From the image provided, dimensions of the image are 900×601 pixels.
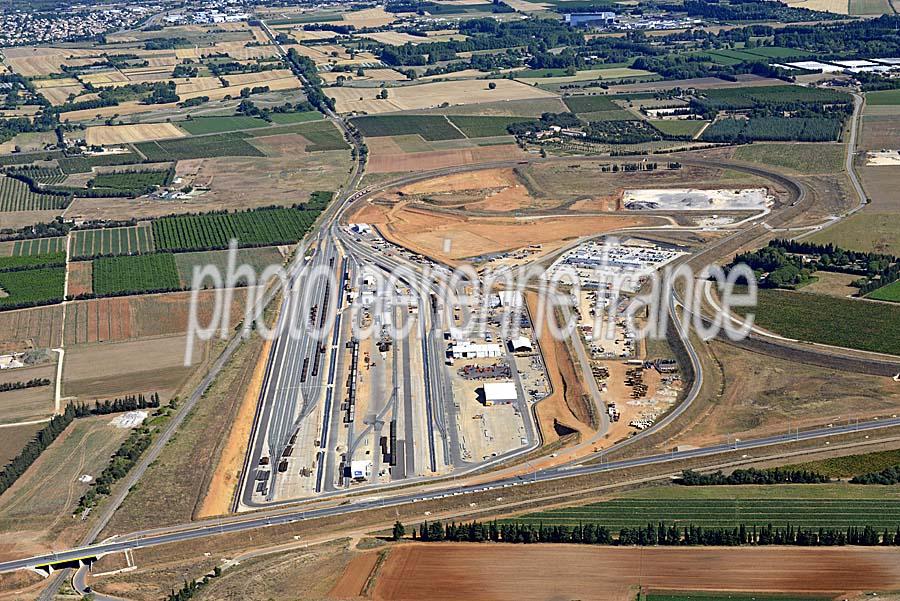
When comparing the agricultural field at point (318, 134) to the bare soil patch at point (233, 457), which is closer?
the bare soil patch at point (233, 457)

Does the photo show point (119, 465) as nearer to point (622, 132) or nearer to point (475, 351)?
point (475, 351)

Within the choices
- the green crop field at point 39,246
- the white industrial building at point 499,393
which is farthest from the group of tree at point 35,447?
the green crop field at point 39,246

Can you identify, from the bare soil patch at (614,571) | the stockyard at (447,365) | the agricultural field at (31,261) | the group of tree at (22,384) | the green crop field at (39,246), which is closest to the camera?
the bare soil patch at (614,571)

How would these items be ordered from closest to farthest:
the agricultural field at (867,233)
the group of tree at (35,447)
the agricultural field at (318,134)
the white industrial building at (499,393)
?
1. the group of tree at (35,447)
2. the white industrial building at (499,393)
3. the agricultural field at (867,233)
4. the agricultural field at (318,134)

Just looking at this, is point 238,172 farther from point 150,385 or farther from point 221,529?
point 221,529

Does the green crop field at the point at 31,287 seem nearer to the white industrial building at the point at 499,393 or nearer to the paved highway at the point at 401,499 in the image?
the white industrial building at the point at 499,393

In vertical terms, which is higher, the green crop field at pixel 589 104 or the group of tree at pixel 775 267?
the green crop field at pixel 589 104
